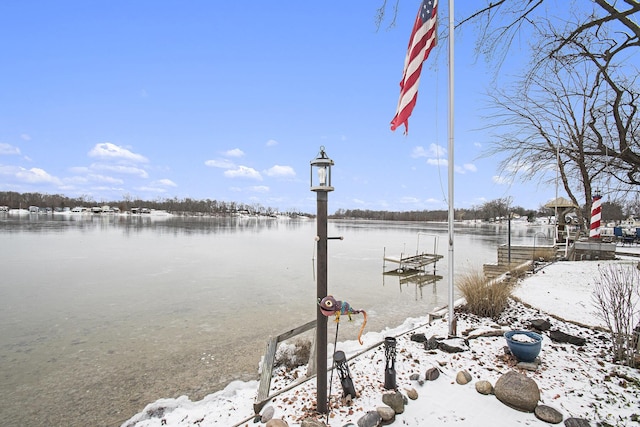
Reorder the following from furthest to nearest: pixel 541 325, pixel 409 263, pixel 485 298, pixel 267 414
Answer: pixel 409 263
pixel 485 298
pixel 541 325
pixel 267 414

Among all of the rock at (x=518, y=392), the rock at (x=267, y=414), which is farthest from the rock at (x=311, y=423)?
the rock at (x=518, y=392)

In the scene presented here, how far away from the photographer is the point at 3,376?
5.18 metres

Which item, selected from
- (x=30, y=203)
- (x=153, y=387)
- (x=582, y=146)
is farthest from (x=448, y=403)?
(x=30, y=203)

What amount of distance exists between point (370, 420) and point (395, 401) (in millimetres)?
349

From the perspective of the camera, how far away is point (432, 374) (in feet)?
11.5

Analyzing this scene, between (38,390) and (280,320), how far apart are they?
4.48 metres

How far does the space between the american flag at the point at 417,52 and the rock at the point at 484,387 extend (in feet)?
10.1

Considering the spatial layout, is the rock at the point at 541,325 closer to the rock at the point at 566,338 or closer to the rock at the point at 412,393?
the rock at the point at 566,338

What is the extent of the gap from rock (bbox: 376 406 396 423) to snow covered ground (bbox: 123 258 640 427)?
9 centimetres

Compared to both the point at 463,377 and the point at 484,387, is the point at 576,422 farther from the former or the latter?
the point at 463,377

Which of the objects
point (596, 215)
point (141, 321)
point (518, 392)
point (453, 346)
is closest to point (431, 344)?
point (453, 346)

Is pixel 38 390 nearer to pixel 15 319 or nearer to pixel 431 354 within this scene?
pixel 15 319

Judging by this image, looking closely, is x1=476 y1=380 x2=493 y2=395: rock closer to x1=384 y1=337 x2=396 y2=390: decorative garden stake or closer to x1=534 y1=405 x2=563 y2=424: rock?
x1=534 y1=405 x2=563 y2=424: rock

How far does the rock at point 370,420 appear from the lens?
2.72 meters
